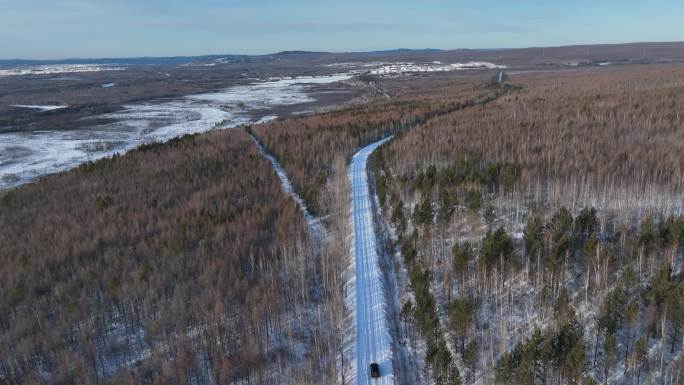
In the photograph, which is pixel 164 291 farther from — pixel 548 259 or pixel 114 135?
pixel 114 135

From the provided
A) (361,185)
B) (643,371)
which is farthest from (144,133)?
(643,371)

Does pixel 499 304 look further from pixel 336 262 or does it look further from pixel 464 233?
pixel 336 262

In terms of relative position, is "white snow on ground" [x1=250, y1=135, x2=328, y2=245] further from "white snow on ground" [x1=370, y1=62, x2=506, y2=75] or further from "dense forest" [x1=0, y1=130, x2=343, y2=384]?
"white snow on ground" [x1=370, y1=62, x2=506, y2=75]

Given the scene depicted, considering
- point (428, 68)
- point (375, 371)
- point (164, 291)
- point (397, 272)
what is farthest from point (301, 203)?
point (428, 68)

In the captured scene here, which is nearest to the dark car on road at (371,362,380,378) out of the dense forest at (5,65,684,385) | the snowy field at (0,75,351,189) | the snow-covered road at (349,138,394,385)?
the snow-covered road at (349,138,394,385)

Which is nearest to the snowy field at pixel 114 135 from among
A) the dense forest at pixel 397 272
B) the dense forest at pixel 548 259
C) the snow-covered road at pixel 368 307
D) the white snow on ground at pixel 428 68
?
the dense forest at pixel 397 272

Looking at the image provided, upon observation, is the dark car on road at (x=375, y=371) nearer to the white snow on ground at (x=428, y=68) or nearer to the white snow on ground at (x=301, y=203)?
the white snow on ground at (x=301, y=203)
